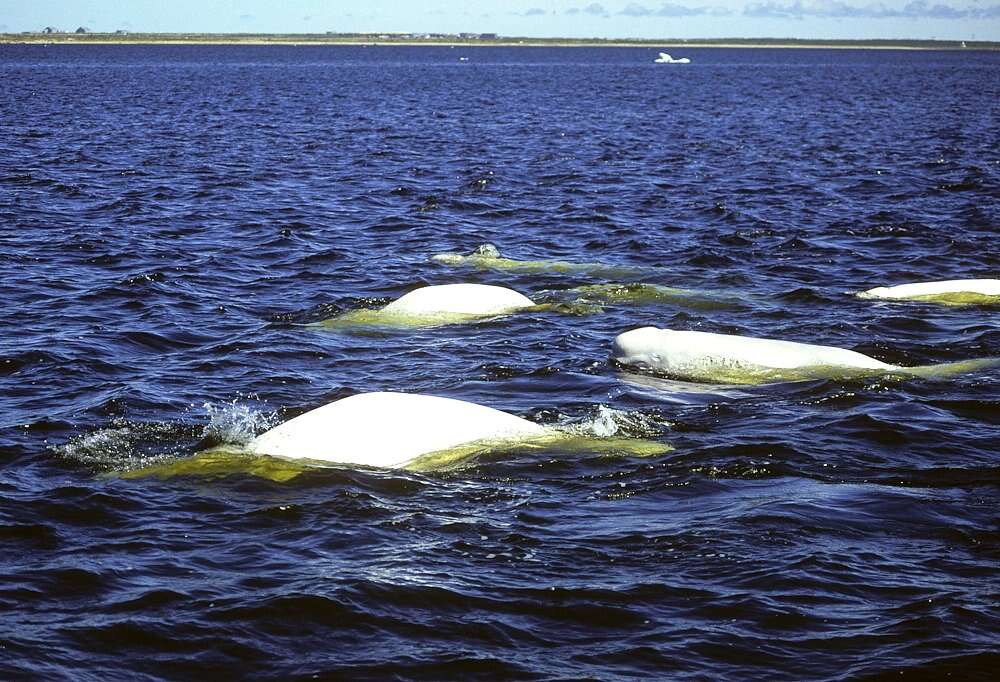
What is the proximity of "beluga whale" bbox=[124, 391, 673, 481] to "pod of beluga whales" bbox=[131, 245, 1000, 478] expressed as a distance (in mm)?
11

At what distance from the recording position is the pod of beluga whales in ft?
37.5

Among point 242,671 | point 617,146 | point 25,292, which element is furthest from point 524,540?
point 617,146

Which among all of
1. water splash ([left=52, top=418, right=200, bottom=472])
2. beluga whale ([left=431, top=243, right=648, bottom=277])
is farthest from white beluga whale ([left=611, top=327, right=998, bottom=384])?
beluga whale ([left=431, top=243, right=648, bottom=277])

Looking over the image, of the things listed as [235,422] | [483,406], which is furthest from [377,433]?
[235,422]

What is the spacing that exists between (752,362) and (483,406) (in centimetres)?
389

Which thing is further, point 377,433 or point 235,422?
point 235,422

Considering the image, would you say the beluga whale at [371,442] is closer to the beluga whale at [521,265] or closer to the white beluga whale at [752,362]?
the white beluga whale at [752,362]

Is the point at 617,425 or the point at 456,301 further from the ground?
the point at 456,301

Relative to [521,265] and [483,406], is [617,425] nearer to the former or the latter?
[483,406]

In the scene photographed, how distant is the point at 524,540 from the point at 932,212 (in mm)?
22716

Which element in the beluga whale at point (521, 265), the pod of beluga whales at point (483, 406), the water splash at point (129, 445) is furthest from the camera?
the beluga whale at point (521, 265)

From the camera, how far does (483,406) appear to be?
41.6ft

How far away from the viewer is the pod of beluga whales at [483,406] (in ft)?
37.5

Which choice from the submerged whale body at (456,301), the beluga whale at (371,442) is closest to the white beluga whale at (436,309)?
the submerged whale body at (456,301)
